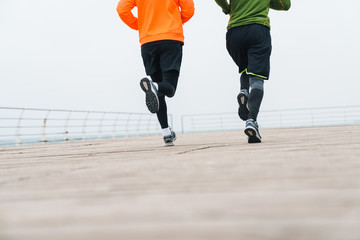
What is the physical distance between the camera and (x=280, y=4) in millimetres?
1593

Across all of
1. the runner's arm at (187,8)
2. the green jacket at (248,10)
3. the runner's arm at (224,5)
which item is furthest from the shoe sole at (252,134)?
the runner's arm at (187,8)

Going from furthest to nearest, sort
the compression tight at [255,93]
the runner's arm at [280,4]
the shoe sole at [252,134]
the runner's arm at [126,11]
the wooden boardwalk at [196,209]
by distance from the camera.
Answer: the runner's arm at [126,11], the runner's arm at [280,4], the compression tight at [255,93], the shoe sole at [252,134], the wooden boardwalk at [196,209]

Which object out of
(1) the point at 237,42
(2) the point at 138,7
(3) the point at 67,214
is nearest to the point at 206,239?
(3) the point at 67,214

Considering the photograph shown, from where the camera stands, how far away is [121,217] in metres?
0.24

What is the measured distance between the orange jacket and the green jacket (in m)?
0.20

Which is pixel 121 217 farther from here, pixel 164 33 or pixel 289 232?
pixel 164 33

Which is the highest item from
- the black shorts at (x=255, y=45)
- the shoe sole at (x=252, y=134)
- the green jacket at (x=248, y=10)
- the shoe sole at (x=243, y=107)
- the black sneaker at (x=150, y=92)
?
the green jacket at (x=248, y=10)

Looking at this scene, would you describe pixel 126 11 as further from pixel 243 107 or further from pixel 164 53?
pixel 243 107

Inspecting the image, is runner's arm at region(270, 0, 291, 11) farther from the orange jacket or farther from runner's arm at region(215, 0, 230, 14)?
the orange jacket

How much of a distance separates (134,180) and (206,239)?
0.80 feet

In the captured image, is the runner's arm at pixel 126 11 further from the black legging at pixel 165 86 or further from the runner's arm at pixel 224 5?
the runner's arm at pixel 224 5

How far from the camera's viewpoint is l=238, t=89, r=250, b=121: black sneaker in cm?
156

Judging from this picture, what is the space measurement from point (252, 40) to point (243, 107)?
283mm

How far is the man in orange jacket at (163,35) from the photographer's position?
1.62m
